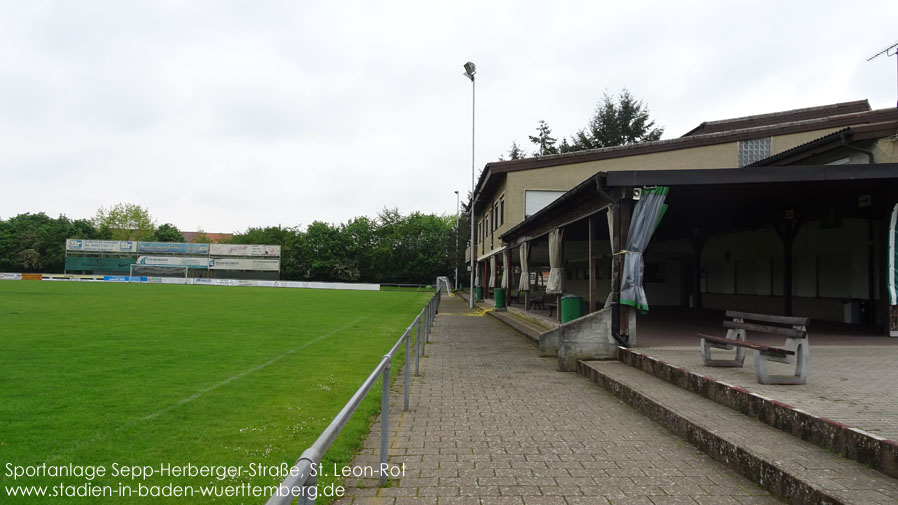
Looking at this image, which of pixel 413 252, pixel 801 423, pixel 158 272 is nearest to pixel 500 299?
pixel 801 423

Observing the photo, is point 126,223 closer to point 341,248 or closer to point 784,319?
point 341,248

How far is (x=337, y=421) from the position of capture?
→ 280 centimetres

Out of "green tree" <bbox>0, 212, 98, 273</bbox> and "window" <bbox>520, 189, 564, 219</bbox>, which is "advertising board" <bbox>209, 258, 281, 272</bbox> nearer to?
"green tree" <bbox>0, 212, 98, 273</bbox>

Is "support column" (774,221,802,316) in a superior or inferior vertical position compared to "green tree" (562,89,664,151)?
inferior

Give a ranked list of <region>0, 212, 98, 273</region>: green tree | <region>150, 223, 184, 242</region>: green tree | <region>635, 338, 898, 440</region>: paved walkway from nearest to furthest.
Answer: <region>635, 338, 898, 440</region>: paved walkway < <region>0, 212, 98, 273</region>: green tree < <region>150, 223, 184, 242</region>: green tree

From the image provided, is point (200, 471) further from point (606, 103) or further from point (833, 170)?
point (606, 103)

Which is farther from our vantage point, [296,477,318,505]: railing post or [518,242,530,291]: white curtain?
[518,242,530,291]: white curtain

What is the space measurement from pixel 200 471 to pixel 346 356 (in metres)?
6.57

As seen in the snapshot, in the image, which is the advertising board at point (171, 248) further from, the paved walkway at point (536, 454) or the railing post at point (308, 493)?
the railing post at point (308, 493)

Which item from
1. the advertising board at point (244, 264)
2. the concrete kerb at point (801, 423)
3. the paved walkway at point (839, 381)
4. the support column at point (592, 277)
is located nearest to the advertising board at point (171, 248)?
the advertising board at point (244, 264)

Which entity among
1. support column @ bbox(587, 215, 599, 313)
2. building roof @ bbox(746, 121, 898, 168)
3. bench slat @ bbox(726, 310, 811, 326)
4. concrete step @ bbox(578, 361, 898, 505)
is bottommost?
concrete step @ bbox(578, 361, 898, 505)

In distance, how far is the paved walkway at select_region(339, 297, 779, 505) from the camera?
3.91m

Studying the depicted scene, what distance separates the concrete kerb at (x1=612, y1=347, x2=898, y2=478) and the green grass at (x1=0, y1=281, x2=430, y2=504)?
3746mm

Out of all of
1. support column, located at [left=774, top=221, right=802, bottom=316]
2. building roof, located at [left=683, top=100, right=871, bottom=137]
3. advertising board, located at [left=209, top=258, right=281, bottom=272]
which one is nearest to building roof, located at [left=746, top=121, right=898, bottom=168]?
support column, located at [left=774, top=221, right=802, bottom=316]
